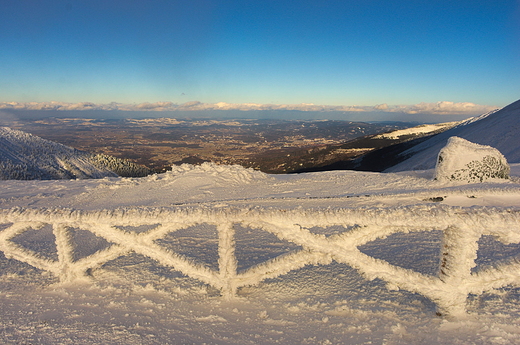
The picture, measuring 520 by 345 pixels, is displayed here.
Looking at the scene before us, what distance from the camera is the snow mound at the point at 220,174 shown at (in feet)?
28.0

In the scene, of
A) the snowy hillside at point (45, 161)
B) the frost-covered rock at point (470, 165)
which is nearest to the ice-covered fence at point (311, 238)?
the frost-covered rock at point (470, 165)

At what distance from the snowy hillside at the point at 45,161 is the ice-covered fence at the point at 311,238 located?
100 feet

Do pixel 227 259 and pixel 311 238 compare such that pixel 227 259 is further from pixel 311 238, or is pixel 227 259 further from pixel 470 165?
pixel 470 165

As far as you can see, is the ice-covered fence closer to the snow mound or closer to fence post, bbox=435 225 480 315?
fence post, bbox=435 225 480 315

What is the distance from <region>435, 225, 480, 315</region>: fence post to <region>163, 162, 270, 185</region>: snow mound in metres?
6.32

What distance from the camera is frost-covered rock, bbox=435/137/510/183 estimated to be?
259 inches

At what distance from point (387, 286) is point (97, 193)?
827 centimetres

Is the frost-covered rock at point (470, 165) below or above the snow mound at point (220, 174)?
above

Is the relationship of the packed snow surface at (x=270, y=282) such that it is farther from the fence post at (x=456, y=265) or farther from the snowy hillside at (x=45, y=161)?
the snowy hillside at (x=45, y=161)

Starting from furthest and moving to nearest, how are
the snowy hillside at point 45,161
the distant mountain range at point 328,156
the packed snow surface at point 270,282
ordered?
1. the snowy hillside at point 45,161
2. the distant mountain range at point 328,156
3. the packed snow surface at point 270,282

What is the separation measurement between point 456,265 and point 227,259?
7.30 ft

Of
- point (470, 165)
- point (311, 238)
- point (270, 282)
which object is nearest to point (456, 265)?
point (311, 238)

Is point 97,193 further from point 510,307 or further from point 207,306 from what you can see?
point 510,307

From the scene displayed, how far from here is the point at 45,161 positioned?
3509 centimetres
